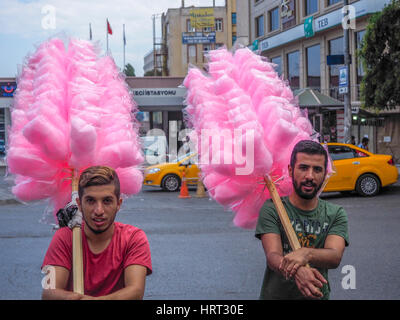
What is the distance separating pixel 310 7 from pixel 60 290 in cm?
3052

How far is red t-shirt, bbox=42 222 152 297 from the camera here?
7.48 ft

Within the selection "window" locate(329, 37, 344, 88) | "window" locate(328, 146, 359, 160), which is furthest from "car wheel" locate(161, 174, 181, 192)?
"window" locate(329, 37, 344, 88)

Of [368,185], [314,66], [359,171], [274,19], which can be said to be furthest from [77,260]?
[274,19]

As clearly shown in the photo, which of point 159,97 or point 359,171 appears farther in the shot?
point 159,97

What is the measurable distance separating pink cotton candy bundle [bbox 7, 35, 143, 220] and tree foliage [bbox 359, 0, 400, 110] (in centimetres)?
1439

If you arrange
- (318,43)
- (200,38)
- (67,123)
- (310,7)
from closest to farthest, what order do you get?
(67,123) → (318,43) → (310,7) → (200,38)

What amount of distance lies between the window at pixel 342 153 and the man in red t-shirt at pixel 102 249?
11775mm

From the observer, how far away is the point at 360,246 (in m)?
7.56

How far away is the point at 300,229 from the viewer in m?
2.51

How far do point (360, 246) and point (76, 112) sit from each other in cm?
586

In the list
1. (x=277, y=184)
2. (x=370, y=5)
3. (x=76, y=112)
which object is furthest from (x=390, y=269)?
(x=370, y=5)

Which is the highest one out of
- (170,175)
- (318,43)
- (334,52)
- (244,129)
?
(318,43)

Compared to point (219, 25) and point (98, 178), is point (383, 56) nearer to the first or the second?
point (98, 178)
